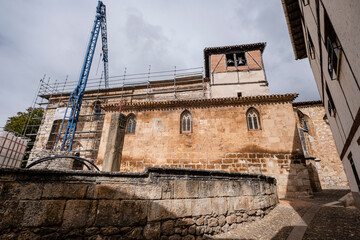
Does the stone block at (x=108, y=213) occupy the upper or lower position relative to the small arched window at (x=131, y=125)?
lower

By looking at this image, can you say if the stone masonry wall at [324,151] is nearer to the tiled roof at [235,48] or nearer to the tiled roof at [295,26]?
the tiled roof at [235,48]

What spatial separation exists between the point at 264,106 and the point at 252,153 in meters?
3.35

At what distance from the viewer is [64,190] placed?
9.41 feet

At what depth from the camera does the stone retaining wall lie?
2.61 metres

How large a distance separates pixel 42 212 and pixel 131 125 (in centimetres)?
1028

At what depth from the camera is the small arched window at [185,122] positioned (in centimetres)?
1206

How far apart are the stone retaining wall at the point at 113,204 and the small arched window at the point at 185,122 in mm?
7755

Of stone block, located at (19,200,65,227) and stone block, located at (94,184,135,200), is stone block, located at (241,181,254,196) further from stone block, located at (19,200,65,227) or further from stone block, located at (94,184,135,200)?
stone block, located at (19,200,65,227)

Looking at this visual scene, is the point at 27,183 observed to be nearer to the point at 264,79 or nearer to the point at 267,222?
the point at 267,222

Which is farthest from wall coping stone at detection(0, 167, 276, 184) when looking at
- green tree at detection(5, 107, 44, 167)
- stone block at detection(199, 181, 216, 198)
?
green tree at detection(5, 107, 44, 167)

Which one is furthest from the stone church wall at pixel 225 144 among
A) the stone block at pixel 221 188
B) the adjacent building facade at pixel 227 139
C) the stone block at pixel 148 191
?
the stone block at pixel 148 191

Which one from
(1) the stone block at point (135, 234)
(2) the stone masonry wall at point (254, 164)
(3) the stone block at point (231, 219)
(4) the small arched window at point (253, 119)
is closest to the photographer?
(1) the stone block at point (135, 234)

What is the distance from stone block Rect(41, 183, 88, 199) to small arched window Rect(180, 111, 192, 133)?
924 cm

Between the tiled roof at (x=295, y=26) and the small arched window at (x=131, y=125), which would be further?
the small arched window at (x=131, y=125)
